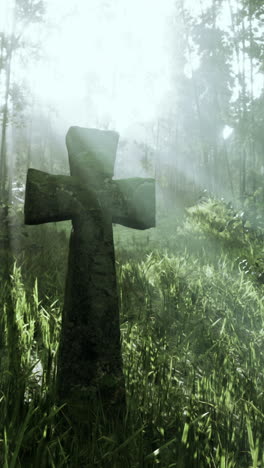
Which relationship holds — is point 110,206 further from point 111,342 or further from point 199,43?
point 199,43

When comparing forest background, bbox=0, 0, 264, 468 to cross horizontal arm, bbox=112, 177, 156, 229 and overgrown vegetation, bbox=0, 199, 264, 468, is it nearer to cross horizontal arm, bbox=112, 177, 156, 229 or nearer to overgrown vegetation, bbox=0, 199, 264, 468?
overgrown vegetation, bbox=0, 199, 264, 468

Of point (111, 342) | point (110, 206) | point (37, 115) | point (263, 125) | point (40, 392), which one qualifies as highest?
point (37, 115)

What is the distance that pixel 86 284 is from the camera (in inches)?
72.0

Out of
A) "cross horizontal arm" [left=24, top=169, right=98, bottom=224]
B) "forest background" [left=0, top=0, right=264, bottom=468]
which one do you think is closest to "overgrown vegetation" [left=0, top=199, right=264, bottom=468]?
"forest background" [left=0, top=0, right=264, bottom=468]

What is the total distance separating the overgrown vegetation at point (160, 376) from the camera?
144cm

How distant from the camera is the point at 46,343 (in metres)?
2.28

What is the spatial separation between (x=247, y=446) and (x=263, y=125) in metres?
13.0

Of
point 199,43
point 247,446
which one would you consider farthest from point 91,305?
point 199,43

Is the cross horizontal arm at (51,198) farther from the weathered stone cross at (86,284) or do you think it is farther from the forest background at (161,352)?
the forest background at (161,352)

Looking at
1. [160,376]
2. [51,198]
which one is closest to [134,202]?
[51,198]

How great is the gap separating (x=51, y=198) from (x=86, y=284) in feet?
1.78

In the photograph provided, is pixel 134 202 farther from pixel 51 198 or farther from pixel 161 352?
pixel 161 352

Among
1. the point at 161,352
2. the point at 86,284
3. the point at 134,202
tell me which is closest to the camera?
the point at 86,284

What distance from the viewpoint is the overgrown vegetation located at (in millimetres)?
1438
